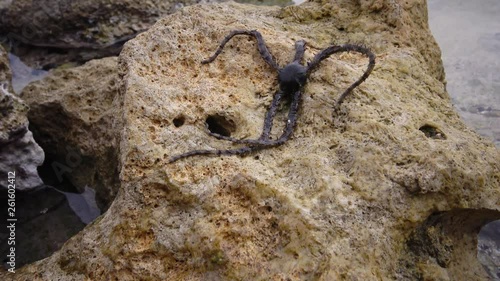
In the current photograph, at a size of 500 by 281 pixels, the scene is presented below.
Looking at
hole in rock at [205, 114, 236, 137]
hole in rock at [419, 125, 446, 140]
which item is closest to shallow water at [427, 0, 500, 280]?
hole in rock at [419, 125, 446, 140]

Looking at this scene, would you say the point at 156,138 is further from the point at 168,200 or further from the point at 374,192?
the point at 374,192

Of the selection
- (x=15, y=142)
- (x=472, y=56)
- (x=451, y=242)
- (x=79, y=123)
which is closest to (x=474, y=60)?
(x=472, y=56)

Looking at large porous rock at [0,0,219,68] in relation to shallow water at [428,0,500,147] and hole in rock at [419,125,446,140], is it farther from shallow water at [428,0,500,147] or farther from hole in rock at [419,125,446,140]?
shallow water at [428,0,500,147]

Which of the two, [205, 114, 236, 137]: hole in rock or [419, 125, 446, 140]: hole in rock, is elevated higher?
[419, 125, 446, 140]: hole in rock

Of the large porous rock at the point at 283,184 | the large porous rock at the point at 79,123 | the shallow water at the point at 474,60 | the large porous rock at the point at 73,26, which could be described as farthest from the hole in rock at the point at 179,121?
the large porous rock at the point at 73,26

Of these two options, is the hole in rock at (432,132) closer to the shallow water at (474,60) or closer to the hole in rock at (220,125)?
the hole in rock at (220,125)

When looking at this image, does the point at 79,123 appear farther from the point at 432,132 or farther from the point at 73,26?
the point at 432,132
